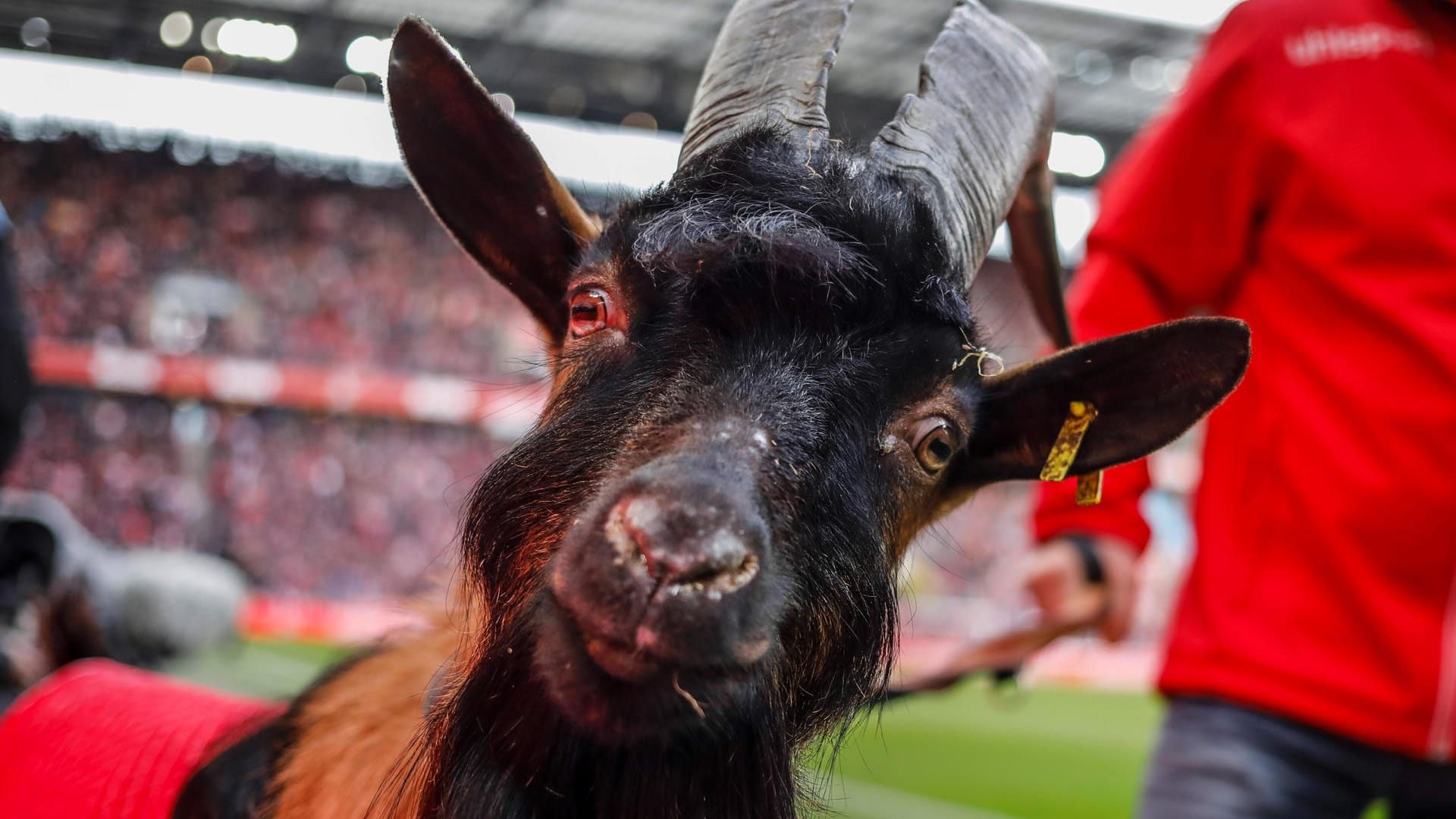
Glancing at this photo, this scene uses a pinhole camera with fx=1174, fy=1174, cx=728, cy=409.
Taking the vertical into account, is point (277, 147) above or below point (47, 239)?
above

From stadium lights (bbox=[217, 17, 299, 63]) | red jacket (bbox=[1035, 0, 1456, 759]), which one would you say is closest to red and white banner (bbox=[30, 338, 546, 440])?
stadium lights (bbox=[217, 17, 299, 63])

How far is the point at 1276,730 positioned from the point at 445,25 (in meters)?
15.1

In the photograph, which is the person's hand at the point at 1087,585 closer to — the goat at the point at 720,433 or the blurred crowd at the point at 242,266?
the goat at the point at 720,433

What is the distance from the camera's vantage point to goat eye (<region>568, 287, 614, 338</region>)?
1804mm

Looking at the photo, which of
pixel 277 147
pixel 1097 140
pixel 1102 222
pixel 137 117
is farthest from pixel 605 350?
pixel 1097 140

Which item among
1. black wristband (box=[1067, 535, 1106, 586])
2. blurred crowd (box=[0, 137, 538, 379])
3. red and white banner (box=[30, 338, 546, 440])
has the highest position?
black wristband (box=[1067, 535, 1106, 586])

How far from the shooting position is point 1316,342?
2.55 meters

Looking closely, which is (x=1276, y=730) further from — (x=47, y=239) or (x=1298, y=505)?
(x=47, y=239)

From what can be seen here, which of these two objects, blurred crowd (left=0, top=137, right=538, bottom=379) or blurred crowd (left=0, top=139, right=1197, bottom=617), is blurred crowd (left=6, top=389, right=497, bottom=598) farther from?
blurred crowd (left=0, top=137, right=538, bottom=379)

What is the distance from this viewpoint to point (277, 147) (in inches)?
778

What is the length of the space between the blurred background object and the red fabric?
8.92m

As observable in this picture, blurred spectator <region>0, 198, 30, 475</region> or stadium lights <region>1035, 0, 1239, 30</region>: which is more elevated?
stadium lights <region>1035, 0, 1239, 30</region>

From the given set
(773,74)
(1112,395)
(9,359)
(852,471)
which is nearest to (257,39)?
(9,359)

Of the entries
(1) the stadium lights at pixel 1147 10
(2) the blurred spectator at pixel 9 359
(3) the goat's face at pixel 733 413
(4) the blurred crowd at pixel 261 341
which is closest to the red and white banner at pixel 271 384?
(4) the blurred crowd at pixel 261 341
